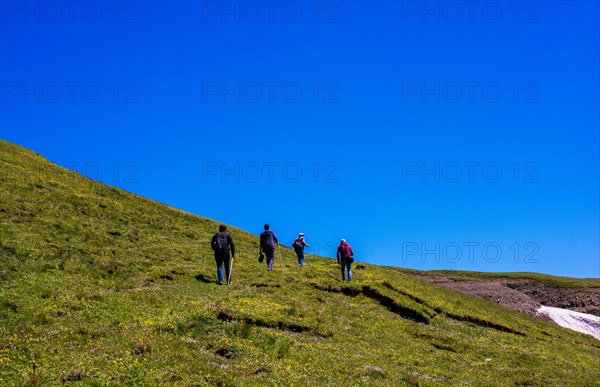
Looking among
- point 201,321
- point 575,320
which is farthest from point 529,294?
point 201,321

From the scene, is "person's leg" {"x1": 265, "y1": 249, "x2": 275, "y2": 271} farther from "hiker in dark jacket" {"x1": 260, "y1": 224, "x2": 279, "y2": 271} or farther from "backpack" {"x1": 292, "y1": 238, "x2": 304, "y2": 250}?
"backpack" {"x1": 292, "y1": 238, "x2": 304, "y2": 250}

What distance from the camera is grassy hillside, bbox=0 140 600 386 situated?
51.1ft

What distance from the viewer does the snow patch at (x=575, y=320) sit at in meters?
58.3

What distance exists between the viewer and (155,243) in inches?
1446

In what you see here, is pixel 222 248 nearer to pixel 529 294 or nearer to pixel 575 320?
pixel 575 320

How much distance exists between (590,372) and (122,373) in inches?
1027

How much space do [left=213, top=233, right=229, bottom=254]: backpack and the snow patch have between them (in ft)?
155

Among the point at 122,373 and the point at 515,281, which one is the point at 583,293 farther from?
the point at 122,373

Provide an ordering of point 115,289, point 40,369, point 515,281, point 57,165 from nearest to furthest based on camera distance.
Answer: point 40,369, point 115,289, point 57,165, point 515,281

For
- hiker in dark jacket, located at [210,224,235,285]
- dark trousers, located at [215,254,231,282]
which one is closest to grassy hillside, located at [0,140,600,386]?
dark trousers, located at [215,254,231,282]

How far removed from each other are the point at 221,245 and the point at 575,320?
173 ft

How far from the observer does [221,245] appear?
2819 centimetres

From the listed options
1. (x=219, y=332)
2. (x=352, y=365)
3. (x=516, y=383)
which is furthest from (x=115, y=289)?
(x=516, y=383)

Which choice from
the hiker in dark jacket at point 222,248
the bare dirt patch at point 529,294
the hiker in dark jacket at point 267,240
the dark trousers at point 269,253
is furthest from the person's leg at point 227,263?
the bare dirt patch at point 529,294
